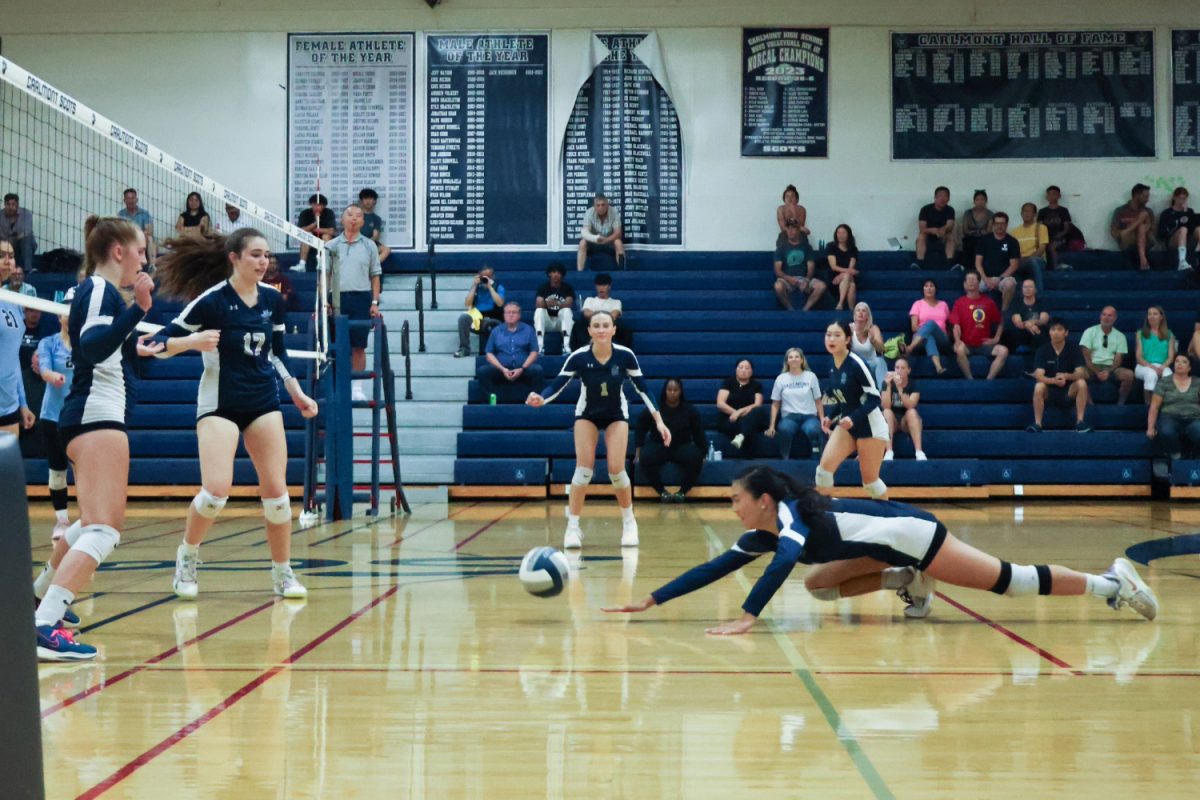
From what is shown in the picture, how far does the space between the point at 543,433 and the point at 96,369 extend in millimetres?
10693

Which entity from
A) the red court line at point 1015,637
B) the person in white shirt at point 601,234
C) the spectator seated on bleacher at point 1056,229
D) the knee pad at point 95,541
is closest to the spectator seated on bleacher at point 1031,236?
the spectator seated on bleacher at point 1056,229

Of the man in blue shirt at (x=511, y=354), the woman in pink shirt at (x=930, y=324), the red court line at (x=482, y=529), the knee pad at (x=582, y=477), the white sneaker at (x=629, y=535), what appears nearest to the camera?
the white sneaker at (x=629, y=535)

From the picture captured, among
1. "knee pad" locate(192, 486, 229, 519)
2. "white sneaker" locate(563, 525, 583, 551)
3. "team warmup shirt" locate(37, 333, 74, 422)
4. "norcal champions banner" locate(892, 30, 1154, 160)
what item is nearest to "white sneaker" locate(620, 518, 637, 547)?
"white sneaker" locate(563, 525, 583, 551)

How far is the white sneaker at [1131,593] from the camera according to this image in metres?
5.71

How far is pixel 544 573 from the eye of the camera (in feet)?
20.0

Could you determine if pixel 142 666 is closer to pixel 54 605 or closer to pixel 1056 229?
pixel 54 605

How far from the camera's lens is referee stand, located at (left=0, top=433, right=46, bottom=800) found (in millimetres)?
1676

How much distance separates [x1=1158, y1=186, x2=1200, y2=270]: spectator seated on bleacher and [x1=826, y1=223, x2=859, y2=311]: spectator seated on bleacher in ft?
16.9

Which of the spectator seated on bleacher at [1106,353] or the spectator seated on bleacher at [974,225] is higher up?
the spectator seated on bleacher at [974,225]

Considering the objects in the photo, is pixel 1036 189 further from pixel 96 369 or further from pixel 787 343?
pixel 96 369

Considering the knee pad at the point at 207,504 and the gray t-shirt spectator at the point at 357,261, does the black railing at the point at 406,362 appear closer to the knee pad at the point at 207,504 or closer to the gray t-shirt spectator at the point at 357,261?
the gray t-shirt spectator at the point at 357,261

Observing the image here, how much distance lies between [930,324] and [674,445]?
4.50 meters

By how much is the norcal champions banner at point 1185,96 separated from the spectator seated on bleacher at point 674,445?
35.1 ft

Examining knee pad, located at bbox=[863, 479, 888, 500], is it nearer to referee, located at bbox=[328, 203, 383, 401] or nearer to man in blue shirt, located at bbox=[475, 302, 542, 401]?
referee, located at bbox=[328, 203, 383, 401]
